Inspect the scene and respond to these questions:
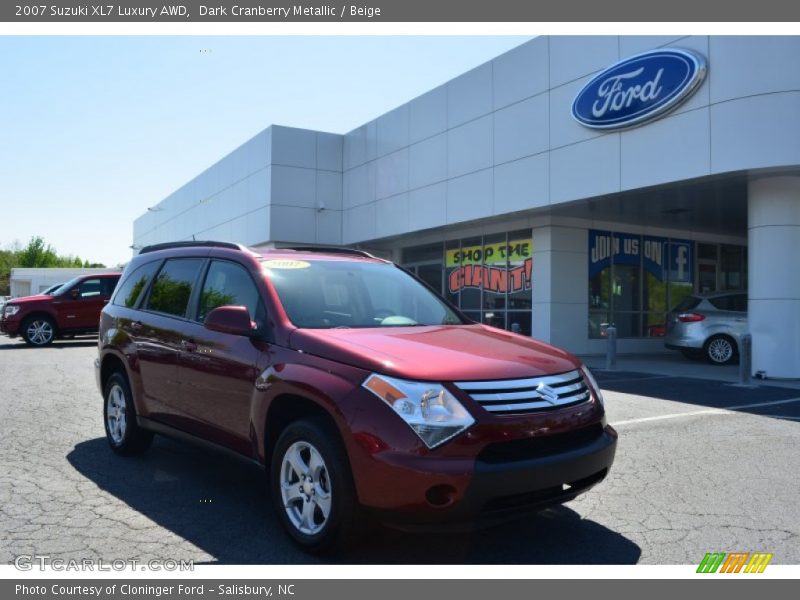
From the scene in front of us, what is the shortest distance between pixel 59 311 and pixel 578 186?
13620mm

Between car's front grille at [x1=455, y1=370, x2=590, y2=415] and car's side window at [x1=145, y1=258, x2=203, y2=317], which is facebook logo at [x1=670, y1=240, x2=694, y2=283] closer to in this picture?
car's side window at [x1=145, y1=258, x2=203, y2=317]

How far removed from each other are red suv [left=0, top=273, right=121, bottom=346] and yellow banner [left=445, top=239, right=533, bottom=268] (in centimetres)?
963

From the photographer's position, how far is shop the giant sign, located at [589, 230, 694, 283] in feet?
55.5

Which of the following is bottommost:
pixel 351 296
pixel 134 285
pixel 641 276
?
pixel 351 296

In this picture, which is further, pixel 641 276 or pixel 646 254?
pixel 646 254

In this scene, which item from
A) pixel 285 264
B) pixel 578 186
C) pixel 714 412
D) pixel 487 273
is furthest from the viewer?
pixel 487 273

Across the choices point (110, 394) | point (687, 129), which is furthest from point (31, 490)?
point (687, 129)

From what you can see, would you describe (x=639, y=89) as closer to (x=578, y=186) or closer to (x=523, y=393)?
(x=578, y=186)

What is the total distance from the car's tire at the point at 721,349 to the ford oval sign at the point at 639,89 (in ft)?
17.7

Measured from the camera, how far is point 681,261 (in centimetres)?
1880

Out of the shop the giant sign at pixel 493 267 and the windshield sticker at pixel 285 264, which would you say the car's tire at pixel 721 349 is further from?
the windshield sticker at pixel 285 264

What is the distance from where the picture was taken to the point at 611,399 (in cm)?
903

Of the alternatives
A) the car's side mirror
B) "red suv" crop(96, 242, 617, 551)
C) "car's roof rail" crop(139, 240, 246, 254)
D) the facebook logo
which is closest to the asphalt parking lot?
"red suv" crop(96, 242, 617, 551)

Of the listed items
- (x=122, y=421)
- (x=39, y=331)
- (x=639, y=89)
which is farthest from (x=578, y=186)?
(x=39, y=331)
